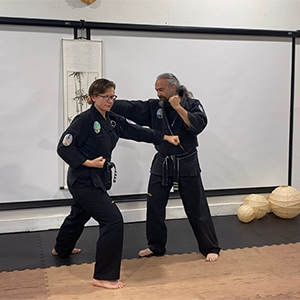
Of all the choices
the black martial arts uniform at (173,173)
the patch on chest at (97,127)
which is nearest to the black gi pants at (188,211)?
the black martial arts uniform at (173,173)

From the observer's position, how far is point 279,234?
3.97 meters

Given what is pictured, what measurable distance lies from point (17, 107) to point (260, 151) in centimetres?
255

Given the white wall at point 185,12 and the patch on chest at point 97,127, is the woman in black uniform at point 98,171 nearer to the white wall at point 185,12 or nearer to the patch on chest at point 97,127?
the patch on chest at point 97,127

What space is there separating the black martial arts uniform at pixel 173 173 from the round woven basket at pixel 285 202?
1.32 meters

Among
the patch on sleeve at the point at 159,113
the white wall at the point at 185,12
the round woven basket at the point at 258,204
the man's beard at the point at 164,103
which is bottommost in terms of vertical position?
the round woven basket at the point at 258,204

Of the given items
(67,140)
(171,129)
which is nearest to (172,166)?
(171,129)

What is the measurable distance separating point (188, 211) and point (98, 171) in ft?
2.78

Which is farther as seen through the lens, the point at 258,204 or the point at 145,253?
the point at 258,204

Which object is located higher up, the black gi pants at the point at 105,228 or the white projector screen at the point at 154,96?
the white projector screen at the point at 154,96

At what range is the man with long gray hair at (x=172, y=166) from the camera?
3.31m

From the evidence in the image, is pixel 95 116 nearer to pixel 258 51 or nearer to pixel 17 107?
pixel 17 107

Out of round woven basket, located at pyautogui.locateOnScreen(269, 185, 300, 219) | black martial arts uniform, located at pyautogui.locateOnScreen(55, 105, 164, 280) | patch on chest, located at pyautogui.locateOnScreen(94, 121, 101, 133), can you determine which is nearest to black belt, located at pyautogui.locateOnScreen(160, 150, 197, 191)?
black martial arts uniform, located at pyautogui.locateOnScreen(55, 105, 164, 280)

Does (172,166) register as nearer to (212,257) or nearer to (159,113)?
(159,113)

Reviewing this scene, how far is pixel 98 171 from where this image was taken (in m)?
2.92
